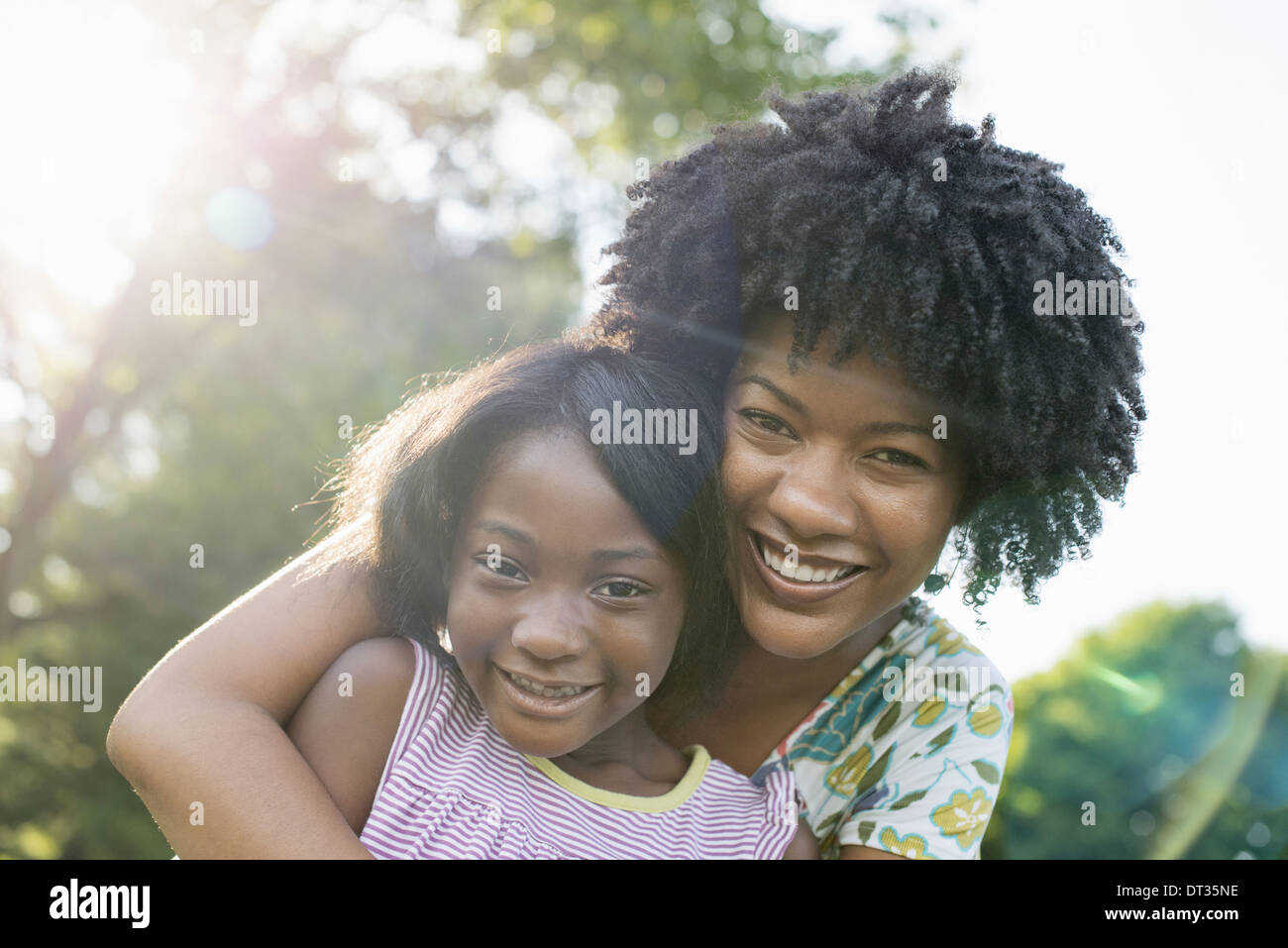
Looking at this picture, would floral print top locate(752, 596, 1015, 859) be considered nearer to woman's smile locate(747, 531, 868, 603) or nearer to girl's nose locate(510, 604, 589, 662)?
woman's smile locate(747, 531, 868, 603)

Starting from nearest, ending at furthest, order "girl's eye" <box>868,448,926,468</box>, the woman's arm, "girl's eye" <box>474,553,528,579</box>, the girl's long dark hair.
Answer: the woman's arm, "girl's eye" <box>474,553,528,579</box>, the girl's long dark hair, "girl's eye" <box>868,448,926,468</box>

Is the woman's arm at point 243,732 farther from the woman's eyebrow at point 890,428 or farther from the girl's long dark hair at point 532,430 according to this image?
the woman's eyebrow at point 890,428

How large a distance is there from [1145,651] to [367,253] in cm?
2328

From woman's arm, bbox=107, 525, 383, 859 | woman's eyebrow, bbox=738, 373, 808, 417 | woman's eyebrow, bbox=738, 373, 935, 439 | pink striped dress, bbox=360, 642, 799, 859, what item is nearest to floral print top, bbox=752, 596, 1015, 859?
pink striped dress, bbox=360, 642, 799, 859

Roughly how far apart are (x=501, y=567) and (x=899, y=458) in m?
0.83

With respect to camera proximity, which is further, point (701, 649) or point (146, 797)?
point (701, 649)

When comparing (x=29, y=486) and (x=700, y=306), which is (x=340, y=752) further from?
(x=29, y=486)

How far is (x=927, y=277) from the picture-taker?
7.10 ft

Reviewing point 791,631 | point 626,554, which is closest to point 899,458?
point 791,631

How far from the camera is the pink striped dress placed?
6.51 feet

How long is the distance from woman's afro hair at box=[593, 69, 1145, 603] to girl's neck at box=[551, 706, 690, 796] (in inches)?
31.1

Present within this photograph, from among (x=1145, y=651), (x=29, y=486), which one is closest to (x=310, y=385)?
(x=29, y=486)

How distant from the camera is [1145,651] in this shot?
27109 mm

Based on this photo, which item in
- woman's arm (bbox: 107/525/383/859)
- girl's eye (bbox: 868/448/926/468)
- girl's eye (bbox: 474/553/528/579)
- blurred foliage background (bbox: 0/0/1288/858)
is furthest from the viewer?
blurred foliage background (bbox: 0/0/1288/858)
